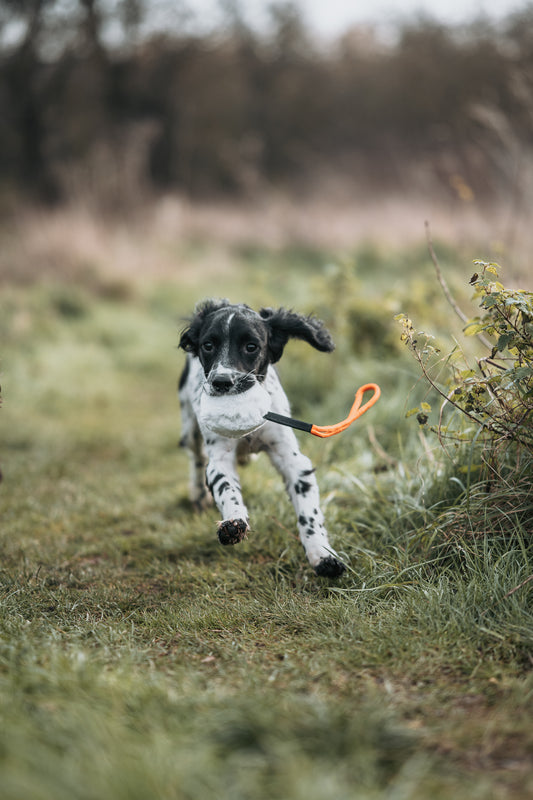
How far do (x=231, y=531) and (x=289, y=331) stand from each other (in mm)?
1050

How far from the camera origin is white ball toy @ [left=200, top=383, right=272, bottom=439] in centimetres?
270

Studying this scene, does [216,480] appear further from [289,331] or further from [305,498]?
[289,331]

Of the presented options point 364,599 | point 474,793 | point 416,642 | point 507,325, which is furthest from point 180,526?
point 474,793

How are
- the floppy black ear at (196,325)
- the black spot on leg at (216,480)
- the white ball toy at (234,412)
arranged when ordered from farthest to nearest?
the floppy black ear at (196,325)
the black spot on leg at (216,480)
the white ball toy at (234,412)

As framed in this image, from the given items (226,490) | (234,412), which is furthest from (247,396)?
(226,490)

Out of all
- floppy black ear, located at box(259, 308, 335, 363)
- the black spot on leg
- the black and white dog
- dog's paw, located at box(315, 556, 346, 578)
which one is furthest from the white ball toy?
dog's paw, located at box(315, 556, 346, 578)

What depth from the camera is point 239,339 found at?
2.89 meters

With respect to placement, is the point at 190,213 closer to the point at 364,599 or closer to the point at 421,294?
the point at 421,294

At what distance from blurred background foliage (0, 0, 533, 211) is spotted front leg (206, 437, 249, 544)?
8.03 metres

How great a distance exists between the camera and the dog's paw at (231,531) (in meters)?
2.60

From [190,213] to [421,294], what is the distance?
1023 cm

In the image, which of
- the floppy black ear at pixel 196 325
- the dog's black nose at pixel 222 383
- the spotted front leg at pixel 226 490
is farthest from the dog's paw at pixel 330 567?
the floppy black ear at pixel 196 325

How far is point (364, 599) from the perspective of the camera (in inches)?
103

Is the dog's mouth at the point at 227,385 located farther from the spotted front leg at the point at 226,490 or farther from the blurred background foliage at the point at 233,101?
the blurred background foliage at the point at 233,101
